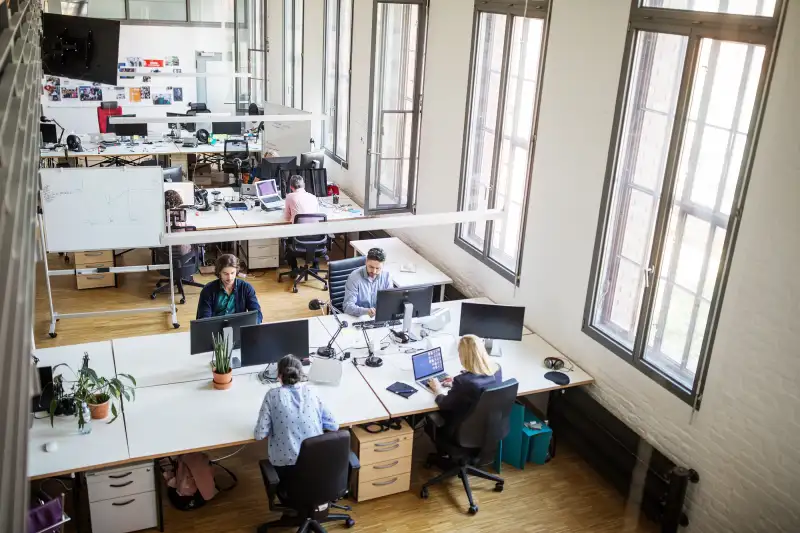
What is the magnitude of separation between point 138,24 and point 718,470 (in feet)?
43.5

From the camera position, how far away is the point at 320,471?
170 inches

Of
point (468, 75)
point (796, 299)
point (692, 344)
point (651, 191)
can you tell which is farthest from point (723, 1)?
point (468, 75)

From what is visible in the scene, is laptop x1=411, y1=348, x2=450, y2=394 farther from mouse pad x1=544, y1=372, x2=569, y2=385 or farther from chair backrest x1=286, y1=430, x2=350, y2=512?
chair backrest x1=286, y1=430, x2=350, y2=512

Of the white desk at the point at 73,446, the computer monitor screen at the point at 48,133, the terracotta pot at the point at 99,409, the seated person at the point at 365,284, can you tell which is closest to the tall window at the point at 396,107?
the seated person at the point at 365,284

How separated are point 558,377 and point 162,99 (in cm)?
1158

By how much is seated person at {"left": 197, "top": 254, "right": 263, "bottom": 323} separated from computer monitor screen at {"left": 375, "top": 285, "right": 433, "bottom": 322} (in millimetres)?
951

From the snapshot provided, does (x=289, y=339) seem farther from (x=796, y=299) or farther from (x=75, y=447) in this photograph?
(x=796, y=299)

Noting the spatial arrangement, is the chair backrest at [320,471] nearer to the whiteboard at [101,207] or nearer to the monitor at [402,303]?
the monitor at [402,303]

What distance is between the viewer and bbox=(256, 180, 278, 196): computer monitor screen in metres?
9.28

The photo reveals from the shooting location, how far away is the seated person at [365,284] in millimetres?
6293

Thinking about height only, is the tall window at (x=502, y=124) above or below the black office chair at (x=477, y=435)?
above

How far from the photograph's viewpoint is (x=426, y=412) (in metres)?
5.09

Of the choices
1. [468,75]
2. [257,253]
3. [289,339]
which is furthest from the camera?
[257,253]

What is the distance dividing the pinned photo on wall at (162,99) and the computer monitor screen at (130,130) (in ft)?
8.74
